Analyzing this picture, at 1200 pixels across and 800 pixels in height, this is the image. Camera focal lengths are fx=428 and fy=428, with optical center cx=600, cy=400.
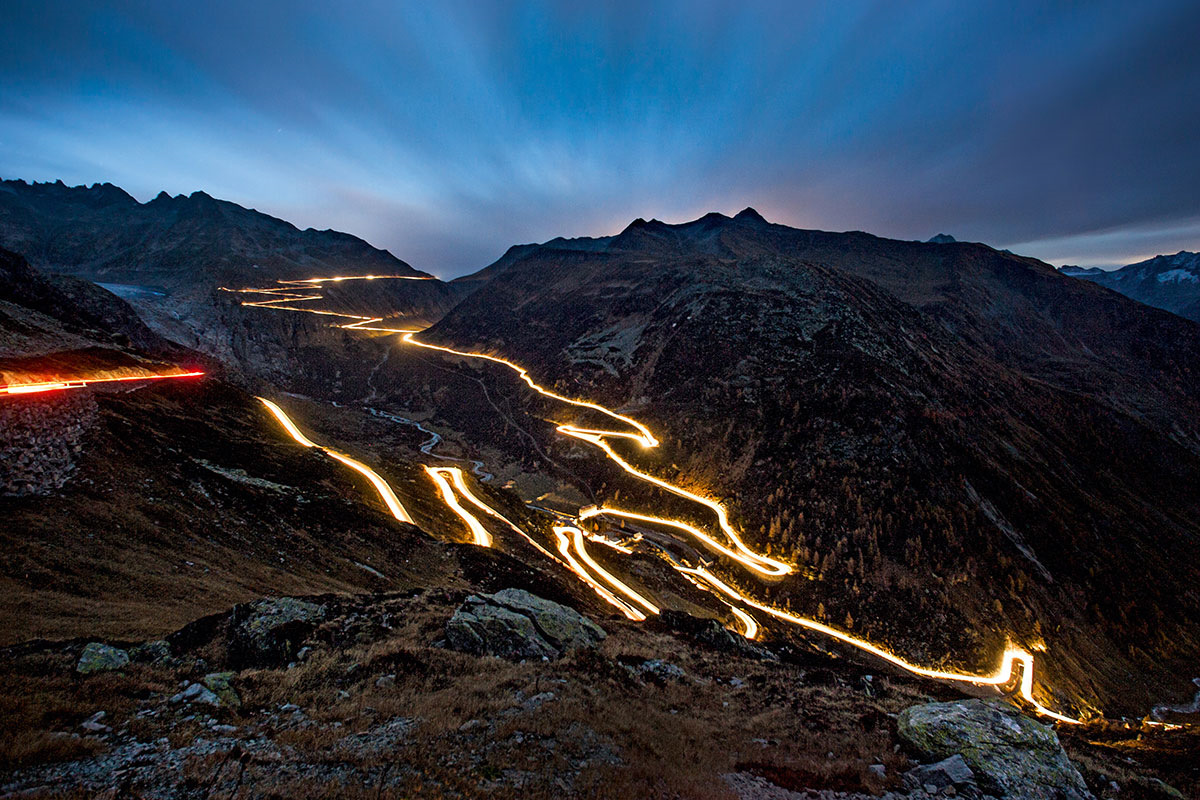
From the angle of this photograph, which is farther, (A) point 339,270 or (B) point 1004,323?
(A) point 339,270

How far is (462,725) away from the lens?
11.0 meters

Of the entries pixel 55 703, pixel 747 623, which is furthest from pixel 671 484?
pixel 55 703

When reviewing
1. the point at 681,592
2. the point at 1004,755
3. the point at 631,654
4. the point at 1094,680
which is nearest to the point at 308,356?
the point at 681,592

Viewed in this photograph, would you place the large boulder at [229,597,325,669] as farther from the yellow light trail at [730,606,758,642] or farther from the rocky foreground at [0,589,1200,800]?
the yellow light trail at [730,606,758,642]

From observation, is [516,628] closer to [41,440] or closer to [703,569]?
[41,440]

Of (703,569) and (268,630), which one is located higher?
(268,630)

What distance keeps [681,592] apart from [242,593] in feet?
108

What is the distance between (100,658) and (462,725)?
8.82 metres

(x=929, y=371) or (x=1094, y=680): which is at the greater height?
(x=929, y=371)

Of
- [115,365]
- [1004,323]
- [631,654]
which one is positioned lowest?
[631,654]

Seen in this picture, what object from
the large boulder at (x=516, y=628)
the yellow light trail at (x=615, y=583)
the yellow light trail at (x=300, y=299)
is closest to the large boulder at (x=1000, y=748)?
the large boulder at (x=516, y=628)

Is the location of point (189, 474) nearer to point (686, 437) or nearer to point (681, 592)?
point (681, 592)

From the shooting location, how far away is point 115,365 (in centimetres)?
3806

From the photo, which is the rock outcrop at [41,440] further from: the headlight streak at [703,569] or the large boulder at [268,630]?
the headlight streak at [703,569]
